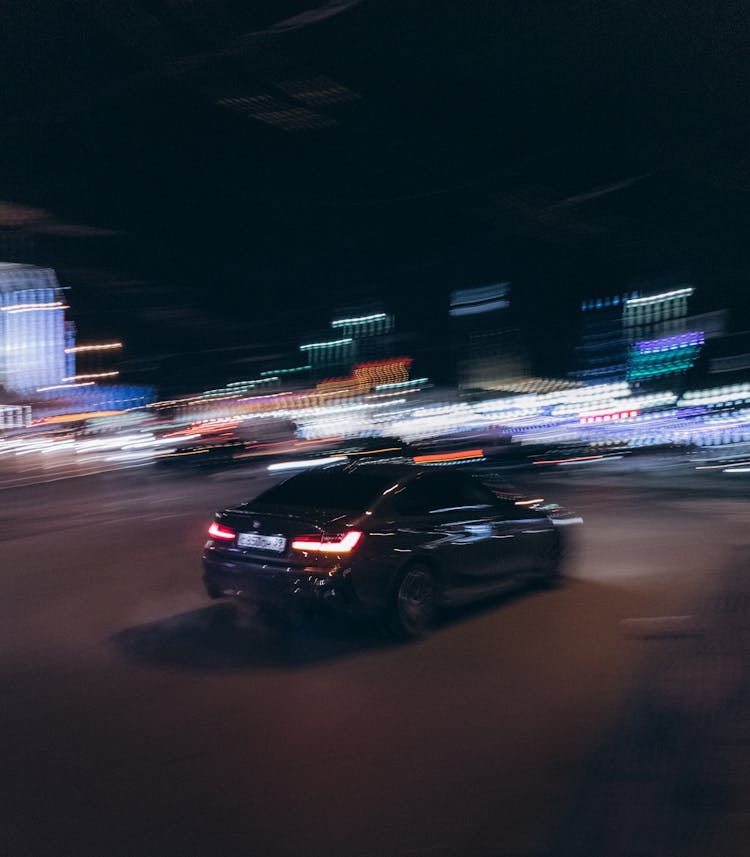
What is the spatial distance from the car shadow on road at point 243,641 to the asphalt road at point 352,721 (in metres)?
0.03

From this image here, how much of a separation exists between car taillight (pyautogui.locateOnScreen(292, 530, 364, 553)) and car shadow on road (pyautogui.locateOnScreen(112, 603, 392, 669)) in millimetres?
514

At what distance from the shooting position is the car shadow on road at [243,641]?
632 cm

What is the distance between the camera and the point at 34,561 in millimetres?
11062

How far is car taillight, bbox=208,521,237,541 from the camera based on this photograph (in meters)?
7.19

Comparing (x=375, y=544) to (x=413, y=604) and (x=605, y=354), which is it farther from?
(x=605, y=354)

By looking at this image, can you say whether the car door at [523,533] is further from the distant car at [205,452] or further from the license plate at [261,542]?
the distant car at [205,452]

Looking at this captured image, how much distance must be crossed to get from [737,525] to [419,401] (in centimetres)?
5646

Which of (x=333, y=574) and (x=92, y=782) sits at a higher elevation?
(x=333, y=574)

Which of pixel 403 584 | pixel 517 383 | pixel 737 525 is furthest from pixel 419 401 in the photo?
pixel 403 584

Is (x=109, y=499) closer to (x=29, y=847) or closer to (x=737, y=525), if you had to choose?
(x=737, y=525)

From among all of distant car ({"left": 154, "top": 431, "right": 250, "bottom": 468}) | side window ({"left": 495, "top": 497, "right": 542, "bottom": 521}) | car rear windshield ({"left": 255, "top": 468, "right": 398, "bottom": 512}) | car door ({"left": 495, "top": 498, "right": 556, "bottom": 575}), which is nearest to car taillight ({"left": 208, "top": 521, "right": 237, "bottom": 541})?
car rear windshield ({"left": 255, "top": 468, "right": 398, "bottom": 512})

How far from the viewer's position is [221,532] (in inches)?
287

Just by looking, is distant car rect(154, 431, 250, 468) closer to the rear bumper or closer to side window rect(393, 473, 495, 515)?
side window rect(393, 473, 495, 515)

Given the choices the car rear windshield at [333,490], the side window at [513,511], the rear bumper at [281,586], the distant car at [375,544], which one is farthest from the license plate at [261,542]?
the side window at [513,511]
